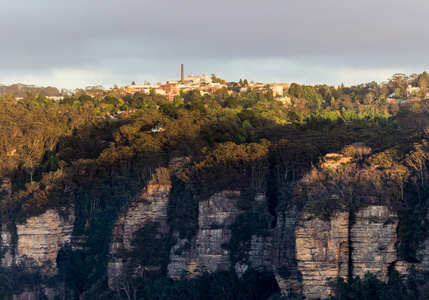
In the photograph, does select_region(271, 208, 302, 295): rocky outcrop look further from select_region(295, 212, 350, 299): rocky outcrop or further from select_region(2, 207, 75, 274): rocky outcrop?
select_region(2, 207, 75, 274): rocky outcrop

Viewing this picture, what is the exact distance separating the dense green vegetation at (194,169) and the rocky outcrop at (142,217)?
509 mm

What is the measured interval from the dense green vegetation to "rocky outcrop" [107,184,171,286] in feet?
1.67

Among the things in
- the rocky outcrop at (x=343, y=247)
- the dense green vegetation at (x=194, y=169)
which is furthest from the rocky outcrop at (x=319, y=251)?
the dense green vegetation at (x=194, y=169)

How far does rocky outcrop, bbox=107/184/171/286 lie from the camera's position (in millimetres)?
53094

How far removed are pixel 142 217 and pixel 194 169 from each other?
387 centimetres

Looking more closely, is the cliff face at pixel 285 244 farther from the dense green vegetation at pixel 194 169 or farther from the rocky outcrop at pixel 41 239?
the rocky outcrop at pixel 41 239

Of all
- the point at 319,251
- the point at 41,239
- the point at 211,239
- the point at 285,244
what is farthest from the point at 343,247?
the point at 41,239

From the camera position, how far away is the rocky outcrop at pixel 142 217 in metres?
53.1

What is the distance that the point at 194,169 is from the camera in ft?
171

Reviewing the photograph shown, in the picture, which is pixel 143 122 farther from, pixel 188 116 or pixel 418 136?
pixel 418 136

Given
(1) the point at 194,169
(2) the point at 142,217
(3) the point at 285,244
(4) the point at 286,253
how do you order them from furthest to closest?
(2) the point at 142,217 < (1) the point at 194,169 < (3) the point at 285,244 < (4) the point at 286,253

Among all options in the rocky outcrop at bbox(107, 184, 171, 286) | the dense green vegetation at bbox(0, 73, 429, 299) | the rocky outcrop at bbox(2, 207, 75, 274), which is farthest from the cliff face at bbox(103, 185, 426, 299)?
the rocky outcrop at bbox(2, 207, 75, 274)

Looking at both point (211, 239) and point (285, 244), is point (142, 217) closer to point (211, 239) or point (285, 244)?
point (211, 239)

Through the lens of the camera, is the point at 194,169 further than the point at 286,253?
Yes
